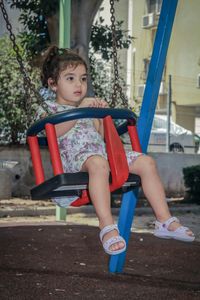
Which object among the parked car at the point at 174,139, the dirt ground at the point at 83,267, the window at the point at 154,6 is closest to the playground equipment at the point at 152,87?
the dirt ground at the point at 83,267

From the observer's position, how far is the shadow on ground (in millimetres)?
3412

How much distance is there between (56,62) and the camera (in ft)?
10.8

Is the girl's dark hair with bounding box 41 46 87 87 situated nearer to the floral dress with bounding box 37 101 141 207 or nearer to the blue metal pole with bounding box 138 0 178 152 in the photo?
the floral dress with bounding box 37 101 141 207

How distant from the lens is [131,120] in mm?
3258

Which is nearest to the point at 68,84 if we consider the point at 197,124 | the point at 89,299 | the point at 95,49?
the point at 89,299

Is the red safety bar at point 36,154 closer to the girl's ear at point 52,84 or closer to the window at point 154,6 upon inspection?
the girl's ear at point 52,84

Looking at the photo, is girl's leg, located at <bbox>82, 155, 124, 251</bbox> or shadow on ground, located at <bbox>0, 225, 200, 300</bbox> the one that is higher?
girl's leg, located at <bbox>82, 155, 124, 251</bbox>

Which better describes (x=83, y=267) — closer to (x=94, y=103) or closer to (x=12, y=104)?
(x=94, y=103)

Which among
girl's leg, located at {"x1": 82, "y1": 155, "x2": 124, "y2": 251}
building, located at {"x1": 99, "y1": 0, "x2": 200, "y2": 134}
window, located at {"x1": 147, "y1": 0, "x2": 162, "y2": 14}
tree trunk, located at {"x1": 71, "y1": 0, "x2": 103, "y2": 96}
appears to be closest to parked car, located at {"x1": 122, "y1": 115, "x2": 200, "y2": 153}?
building, located at {"x1": 99, "y1": 0, "x2": 200, "y2": 134}

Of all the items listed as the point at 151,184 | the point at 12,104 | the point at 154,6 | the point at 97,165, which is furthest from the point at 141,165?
the point at 154,6

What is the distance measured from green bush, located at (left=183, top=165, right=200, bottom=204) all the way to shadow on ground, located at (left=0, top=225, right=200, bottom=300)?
405 centimetres

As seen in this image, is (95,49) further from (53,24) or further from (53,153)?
(53,153)

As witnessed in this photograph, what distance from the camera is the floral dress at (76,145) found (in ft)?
10.5

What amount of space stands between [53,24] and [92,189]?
6074mm
